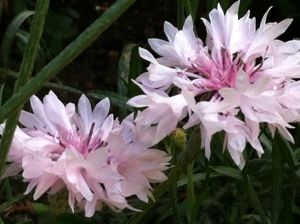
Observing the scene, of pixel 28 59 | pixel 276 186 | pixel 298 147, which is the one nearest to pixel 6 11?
pixel 298 147

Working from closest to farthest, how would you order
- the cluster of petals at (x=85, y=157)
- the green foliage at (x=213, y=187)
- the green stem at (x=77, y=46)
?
1. the green stem at (x=77, y=46)
2. the cluster of petals at (x=85, y=157)
3. the green foliage at (x=213, y=187)

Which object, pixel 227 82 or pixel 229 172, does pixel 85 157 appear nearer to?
pixel 227 82

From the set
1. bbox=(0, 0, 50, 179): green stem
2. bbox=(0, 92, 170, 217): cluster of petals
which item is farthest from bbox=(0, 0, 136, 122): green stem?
bbox=(0, 92, 170, 217): cluster of petals

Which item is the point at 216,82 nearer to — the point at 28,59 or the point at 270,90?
the point at 270,90

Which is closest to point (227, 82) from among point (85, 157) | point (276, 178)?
point (85, 157)

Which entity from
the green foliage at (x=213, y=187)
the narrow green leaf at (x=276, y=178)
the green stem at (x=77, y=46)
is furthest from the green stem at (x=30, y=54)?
the narrow green leaf at (x=276, y=178)

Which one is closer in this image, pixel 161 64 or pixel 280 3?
pixel 161 64

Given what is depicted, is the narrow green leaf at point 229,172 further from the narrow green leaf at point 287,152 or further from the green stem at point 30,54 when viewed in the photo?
the green stem at point 30,54
